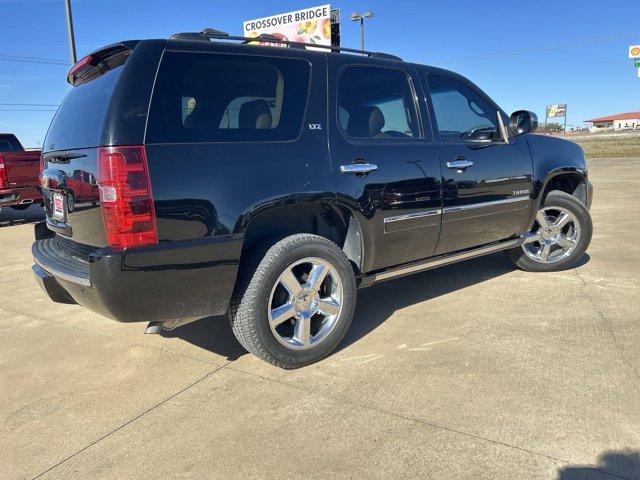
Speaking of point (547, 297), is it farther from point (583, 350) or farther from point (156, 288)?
point (156, 288)

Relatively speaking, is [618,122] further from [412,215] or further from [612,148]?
[412,215]

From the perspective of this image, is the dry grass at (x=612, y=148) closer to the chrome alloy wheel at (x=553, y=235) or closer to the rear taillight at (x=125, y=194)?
the chrome alloy wheel at (x=553, y=235)

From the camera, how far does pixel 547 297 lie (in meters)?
4.16

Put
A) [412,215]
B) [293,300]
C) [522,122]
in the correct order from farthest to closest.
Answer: [522,122] → [412,215] → [293,300]

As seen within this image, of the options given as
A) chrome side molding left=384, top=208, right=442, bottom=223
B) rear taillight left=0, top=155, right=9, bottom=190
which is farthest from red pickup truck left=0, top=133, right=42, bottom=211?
chrome side molding left=384, top=208, right=442, bottom=223

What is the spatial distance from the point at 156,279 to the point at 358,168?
4.60 ft

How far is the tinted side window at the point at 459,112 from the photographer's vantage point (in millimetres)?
3860

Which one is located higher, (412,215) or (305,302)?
(412,215)

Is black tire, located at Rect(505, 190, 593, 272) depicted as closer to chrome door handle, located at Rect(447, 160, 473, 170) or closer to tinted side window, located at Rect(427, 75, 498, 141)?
tinted side window, located at Rect(427, 75, 498, 141)

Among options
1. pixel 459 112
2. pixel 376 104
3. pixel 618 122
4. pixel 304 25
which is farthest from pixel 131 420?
pixel 618 122

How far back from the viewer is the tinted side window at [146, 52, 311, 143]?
255 cm

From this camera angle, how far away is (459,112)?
409 centimetres

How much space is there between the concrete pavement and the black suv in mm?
380

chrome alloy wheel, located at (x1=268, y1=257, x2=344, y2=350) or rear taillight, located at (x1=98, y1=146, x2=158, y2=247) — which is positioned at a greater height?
rear taillight, located at (x1=98, y1=146, x2=158, y2=247)
